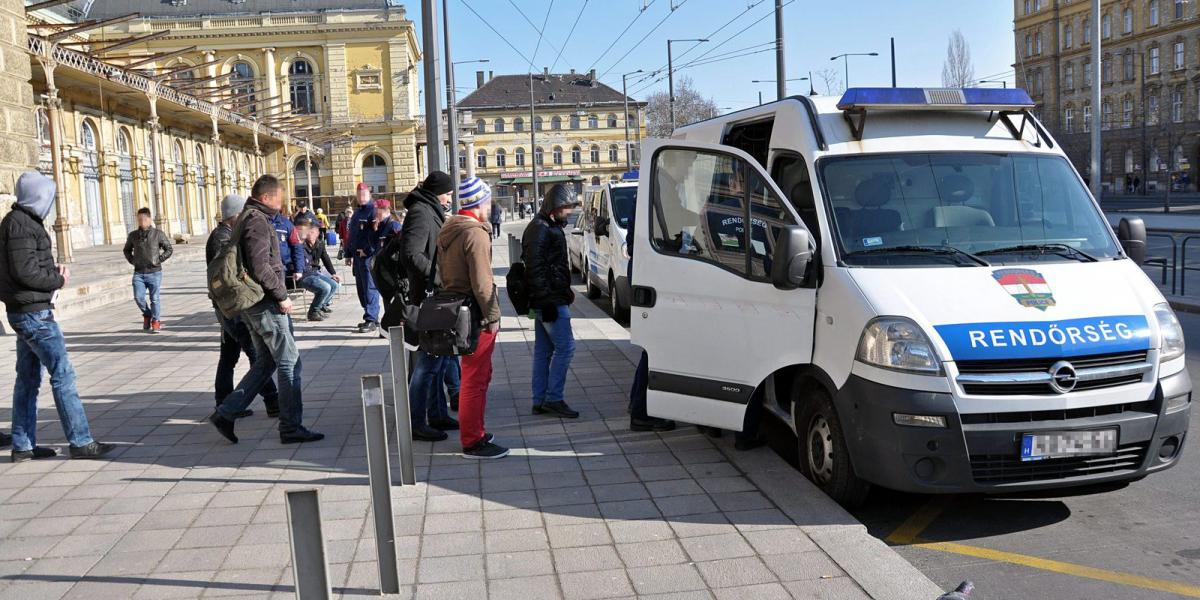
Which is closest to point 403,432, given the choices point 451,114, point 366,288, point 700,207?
point 700,207

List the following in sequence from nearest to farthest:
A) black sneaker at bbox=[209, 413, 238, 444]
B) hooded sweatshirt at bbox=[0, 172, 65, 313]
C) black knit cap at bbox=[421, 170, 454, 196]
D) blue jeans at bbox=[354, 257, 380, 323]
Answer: hooded sweatshirt at bbox=[0, 172, 65, 313] < black sneaker at bbox=[209, 413, 238, 444] < black knit cap at bbox=[421, 170, 454, 196] < blue jeans at bbox=[354, 257, 380, 323]

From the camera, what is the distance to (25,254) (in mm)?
6402

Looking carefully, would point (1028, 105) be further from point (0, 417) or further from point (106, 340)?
point (106, 340)

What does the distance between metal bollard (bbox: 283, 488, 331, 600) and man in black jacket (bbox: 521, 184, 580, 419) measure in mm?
4310

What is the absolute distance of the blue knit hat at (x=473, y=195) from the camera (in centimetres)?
686

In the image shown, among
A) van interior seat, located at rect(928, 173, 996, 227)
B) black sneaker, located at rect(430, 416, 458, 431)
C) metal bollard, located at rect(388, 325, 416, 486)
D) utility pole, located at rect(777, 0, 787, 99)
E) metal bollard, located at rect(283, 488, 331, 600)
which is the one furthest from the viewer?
utility pole, located at rect(777, 0, 787, 99)

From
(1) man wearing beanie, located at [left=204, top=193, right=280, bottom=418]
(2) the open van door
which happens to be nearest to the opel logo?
(2) the open van door

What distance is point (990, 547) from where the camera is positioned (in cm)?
502

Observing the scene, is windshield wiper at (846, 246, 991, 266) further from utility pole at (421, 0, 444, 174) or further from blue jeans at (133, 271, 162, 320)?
blue jeans at (133, 271, 162, 320)

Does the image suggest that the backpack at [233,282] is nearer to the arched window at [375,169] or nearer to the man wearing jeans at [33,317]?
the man wearing jeans at [33,317]

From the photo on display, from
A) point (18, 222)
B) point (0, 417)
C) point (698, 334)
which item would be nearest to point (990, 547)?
point (698, 334)

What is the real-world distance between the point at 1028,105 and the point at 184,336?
11.1 metres

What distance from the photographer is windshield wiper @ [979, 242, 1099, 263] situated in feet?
17.8

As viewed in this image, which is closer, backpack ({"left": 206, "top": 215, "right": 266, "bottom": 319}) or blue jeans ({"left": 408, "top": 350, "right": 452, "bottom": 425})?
backpack ({"left": 206, "top": 215, "right": 266, "bottom": 319})
